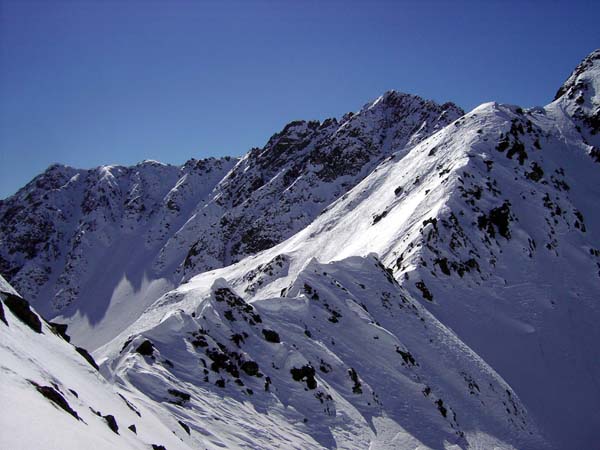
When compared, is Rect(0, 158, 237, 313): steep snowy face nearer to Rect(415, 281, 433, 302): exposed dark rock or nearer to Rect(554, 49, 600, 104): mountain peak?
Rect(554, 49, 600, 104): mountain peak

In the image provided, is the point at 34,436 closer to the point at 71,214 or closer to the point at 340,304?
the point at 340,304

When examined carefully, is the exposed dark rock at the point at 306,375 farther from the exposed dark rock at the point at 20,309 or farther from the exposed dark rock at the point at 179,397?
the exposed dark rock at the point at 20,309

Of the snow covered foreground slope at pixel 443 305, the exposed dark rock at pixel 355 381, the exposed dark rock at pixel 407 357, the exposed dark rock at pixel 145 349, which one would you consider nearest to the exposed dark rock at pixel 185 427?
the snow covered foreground slope at pixel 443 305

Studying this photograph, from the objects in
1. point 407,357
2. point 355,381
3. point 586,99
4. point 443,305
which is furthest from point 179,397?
point 586,99

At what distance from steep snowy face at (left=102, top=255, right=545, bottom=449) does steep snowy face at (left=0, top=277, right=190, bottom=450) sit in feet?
9.71

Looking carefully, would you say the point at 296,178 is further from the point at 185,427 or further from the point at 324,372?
the point at 185,427

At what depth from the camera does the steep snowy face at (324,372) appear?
2006cm

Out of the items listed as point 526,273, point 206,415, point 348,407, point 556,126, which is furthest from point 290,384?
point 556,126

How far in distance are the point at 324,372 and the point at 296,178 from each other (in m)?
93.3

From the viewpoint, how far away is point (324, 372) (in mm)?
26406

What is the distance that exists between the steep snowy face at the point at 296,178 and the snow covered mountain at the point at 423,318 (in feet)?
88.9

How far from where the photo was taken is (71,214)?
532 ft

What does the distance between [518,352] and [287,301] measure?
23.1 metres

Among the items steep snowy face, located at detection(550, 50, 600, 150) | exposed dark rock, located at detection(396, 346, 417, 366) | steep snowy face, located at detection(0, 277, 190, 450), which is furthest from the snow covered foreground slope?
steep snowy face, located at detection(0, 277, 190, 450)
